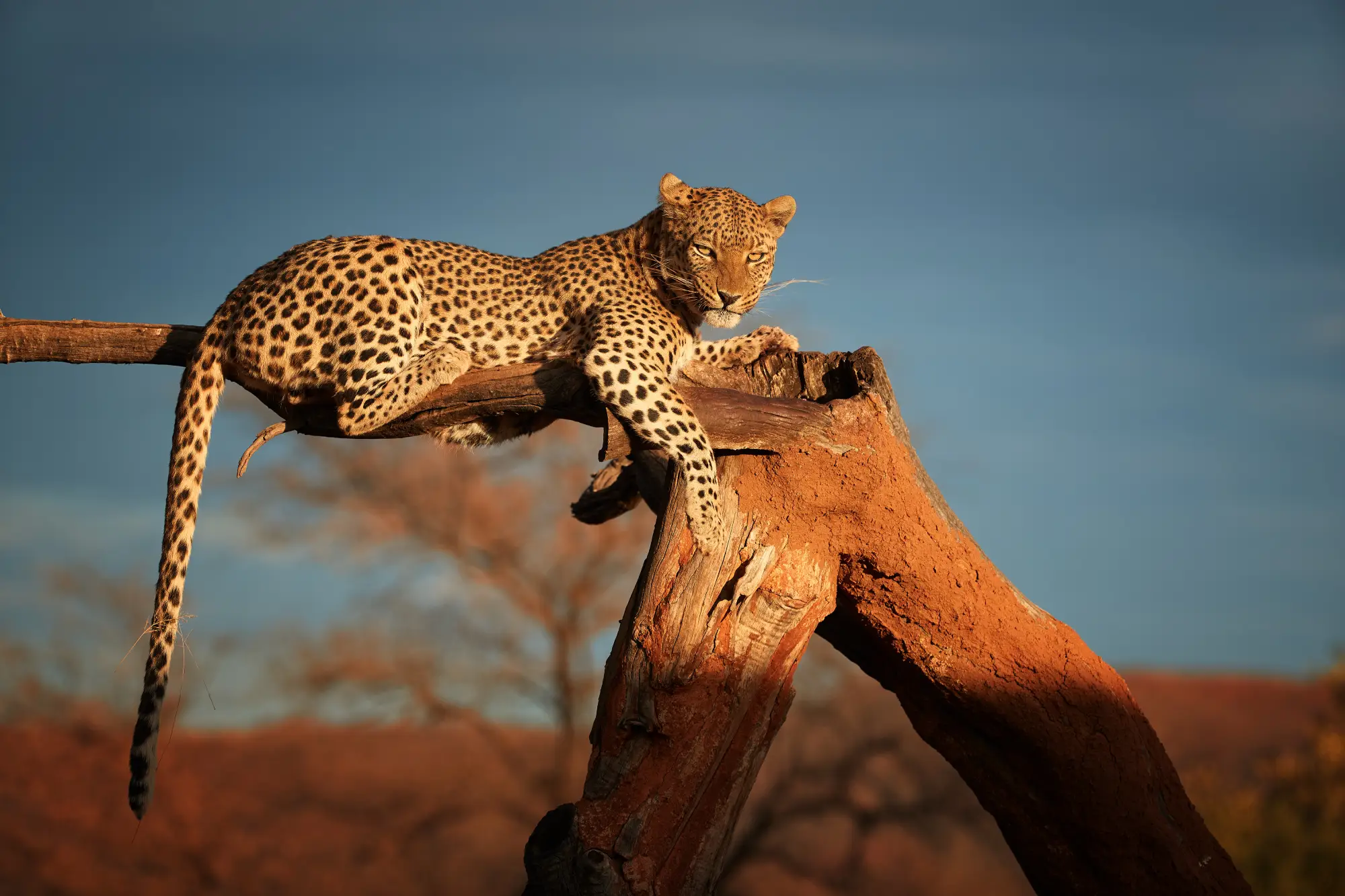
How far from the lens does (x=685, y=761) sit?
5.78m

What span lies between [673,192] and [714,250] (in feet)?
1.73

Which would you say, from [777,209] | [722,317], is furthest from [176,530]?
[777,209]

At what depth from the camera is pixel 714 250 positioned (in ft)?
22.8

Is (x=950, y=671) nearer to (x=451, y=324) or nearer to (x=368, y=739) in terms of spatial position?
(x=451, y=324)

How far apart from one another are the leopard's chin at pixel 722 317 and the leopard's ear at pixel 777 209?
0.76 meters

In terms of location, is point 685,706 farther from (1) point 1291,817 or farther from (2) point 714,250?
(1) point 1291,817

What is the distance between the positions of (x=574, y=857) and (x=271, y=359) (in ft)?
10.9

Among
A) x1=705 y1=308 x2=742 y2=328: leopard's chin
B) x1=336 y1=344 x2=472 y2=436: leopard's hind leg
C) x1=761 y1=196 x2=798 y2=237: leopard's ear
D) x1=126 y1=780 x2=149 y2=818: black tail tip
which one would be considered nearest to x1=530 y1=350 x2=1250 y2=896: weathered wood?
x1=705 y1=308 x2=742 y2=328: leopard's chin

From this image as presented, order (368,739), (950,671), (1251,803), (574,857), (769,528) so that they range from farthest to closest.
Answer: (368,739)
(1251,803)
(950,671)
(769,528)
(574,857)

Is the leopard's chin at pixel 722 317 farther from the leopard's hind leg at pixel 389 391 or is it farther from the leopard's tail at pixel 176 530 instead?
the leopard's tail at pixel 176 530

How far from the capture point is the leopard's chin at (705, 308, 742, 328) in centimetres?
702

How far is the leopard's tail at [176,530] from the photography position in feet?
19.1

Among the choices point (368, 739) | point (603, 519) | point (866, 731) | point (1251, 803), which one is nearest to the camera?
point (603, 519)

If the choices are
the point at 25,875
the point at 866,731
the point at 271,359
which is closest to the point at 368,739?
the point at 25,875
